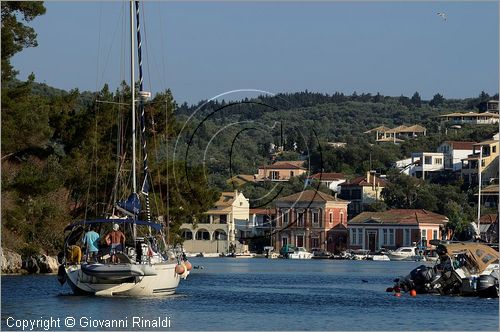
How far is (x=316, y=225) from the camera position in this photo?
517ft

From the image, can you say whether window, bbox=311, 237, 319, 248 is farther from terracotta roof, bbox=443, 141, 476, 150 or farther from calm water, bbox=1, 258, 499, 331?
calm water, bbox=1, 258, 499, 331

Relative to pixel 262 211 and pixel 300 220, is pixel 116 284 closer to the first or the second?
pixel 300 220

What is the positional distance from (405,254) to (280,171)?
2181 cm

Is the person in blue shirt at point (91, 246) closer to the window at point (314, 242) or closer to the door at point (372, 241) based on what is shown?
the door at point (372, 241)

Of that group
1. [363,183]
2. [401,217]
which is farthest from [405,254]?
[363,183]

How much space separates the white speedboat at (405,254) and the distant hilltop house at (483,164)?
25.4 m

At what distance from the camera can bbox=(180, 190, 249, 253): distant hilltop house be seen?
156500 millimetres

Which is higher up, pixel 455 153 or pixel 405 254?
pixel 455 153

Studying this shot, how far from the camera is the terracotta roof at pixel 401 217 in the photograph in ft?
491

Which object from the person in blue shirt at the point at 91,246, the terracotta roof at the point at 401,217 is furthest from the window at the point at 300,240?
the person in blue shirt at the point at 91,246

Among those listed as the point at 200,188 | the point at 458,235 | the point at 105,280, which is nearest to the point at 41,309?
the point at 105,280

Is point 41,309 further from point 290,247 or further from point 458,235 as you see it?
point 290,247

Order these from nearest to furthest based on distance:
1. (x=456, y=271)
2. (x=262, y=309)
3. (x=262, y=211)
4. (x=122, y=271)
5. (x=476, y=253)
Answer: (x=262, y=309)
(x=122, y=271)
(x=456, y=271)
(x=476, y=253)
(x=262, y=211)

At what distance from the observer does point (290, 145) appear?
17675 centimetres
